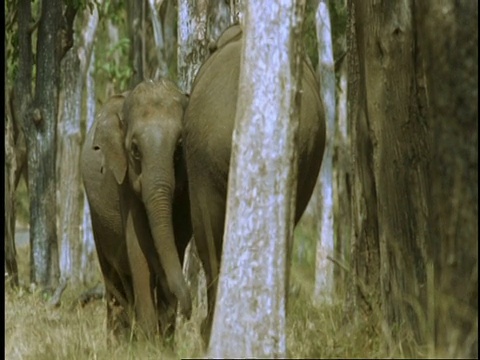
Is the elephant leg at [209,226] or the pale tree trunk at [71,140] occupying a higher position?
the pale tree trunk at [71,140]

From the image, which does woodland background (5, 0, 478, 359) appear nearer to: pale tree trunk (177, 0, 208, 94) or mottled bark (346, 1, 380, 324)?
mottled bark (346, 1, 380, 324)

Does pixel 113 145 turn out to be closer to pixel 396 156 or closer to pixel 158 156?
pixel 158 156

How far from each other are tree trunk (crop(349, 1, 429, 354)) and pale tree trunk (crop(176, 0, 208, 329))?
620cm

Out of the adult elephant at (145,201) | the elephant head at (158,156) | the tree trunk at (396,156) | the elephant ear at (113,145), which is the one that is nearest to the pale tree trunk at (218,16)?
the adult elephant at (145,201)

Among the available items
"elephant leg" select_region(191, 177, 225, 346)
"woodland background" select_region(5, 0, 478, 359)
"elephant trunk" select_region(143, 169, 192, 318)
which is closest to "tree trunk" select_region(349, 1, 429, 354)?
"woodland background" select_region(5, 0, 478, 359)

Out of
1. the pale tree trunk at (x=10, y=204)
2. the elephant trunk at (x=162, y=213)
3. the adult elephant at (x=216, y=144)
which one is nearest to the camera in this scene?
the adult elephant at (x=216, y=144)

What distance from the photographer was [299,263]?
26.7m

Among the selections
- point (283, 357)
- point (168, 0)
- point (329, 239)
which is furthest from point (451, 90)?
point (168, 0)

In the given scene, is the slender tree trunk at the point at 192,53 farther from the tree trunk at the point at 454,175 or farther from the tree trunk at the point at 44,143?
the tree trunk at the point at 454,175

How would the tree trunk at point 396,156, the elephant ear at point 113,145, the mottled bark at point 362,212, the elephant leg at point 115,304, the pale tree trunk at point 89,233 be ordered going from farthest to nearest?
the pale tree trunk at point 89,233 < the elephant leg at point 115,304 < the elephant ear at point 113,145 < the mottled bark at point 362,212 < the tree trunk at point 396,156

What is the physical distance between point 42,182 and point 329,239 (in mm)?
5595

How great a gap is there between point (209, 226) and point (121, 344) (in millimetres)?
1358

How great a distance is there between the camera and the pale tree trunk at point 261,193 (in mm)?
8742

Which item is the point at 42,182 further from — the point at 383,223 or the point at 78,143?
the point at 383,223
